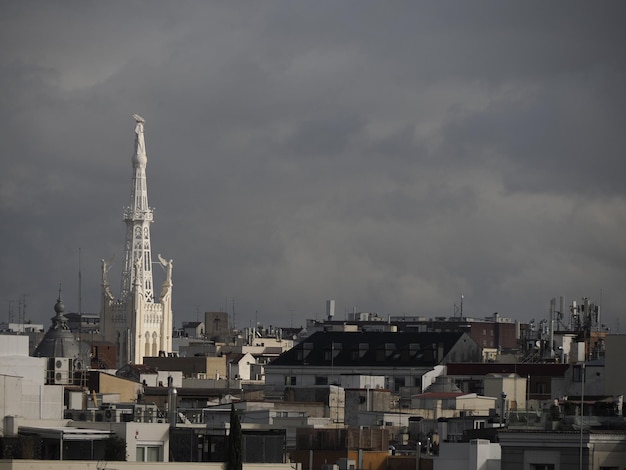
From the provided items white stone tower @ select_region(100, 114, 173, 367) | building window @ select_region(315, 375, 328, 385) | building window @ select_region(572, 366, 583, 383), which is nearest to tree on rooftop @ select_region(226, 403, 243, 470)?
building window @ select_region(572, 366, 583, 383)

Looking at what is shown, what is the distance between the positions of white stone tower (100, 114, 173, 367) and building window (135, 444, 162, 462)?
134 meters

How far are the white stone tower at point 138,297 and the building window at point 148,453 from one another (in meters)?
134

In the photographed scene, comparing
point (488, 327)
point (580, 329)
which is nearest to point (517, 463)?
point (580, 329)

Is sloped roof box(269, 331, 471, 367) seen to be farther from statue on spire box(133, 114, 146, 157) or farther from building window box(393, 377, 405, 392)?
statue on spire box(133, 114, 146, 157)

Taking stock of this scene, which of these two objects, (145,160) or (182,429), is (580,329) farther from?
(145,160)

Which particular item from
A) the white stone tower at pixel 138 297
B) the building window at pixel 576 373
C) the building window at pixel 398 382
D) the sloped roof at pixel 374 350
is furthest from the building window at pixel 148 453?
the white stone tower at pixel 138 297

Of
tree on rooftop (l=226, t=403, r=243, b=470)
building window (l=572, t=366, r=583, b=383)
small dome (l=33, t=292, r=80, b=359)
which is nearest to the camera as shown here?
tree on rooftop (l=226, t=403, r=243, b=470)

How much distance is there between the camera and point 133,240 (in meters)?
185

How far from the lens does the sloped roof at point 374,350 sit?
11050 cm

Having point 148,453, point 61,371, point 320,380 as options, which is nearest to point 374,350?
point 320,380

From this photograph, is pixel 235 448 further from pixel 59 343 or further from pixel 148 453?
pixel 59 343

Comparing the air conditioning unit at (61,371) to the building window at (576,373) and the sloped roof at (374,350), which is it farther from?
the sloped roof at (374,350)

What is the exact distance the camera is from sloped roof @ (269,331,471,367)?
110 metres

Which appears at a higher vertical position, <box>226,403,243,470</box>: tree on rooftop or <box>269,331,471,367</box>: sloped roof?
<box>269,331,471,367</box>: sloped roof
